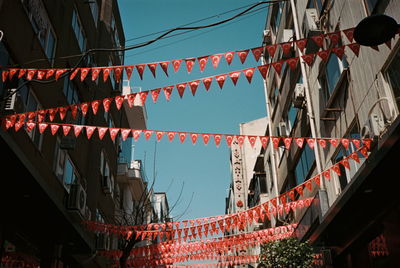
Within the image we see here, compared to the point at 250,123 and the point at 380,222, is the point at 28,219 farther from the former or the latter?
the point at 250,123

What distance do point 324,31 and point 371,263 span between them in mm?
7289

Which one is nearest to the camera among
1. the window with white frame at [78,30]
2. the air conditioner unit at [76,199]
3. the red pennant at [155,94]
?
the red pennant at [155,94]

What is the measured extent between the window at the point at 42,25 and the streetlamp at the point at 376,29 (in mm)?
9257

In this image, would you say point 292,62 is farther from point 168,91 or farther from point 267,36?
point 267,36

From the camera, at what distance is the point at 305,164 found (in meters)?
17.4

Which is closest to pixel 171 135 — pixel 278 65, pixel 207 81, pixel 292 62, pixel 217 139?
pixel 217 139

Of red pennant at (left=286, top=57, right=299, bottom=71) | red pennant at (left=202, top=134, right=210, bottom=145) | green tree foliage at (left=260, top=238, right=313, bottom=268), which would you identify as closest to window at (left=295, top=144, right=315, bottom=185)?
green tree foliage at (left=260, top=238, right=313, bottom=268)

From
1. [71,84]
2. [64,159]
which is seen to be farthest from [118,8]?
[64,159]

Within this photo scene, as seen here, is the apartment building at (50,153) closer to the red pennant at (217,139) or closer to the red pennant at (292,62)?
the red pennant at (217,139)

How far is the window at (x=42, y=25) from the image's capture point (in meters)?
12.5

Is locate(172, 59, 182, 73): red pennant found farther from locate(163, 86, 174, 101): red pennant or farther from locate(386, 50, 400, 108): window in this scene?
locate(386, 50, 400, 108): window

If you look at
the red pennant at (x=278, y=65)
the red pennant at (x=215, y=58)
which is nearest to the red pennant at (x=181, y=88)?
the red pennant at (x=215, y=58)

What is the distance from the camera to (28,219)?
12.1 meters

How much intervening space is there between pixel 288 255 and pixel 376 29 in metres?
9.03
